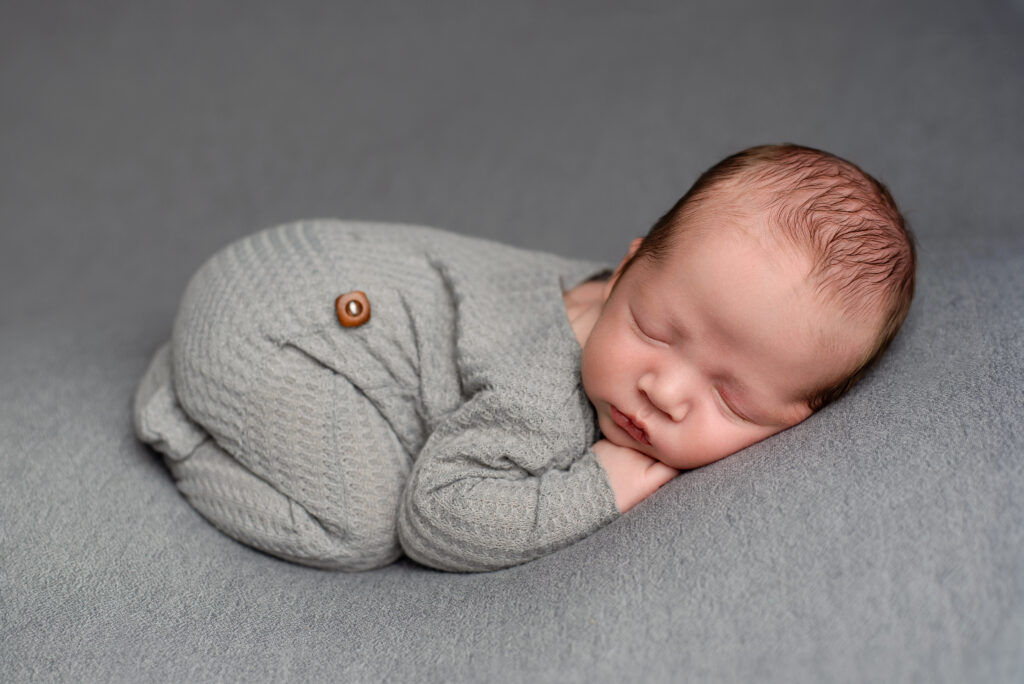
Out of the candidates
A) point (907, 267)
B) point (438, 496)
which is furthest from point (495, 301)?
point (907, 267)

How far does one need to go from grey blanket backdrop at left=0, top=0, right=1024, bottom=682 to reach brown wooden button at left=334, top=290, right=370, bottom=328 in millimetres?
361

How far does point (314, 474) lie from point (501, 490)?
0.28m

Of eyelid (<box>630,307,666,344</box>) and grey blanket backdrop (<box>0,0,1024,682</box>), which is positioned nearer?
grey blanket backdrop (<box>0,0,1024,682</box>)

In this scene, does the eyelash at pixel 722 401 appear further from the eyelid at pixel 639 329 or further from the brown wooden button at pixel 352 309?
the brown wooden button at pixel 352 309

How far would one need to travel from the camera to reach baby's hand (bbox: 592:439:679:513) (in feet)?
3.86

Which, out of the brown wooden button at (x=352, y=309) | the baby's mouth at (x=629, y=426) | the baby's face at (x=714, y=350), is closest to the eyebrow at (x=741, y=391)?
the baby's face at (x=714, y=350)

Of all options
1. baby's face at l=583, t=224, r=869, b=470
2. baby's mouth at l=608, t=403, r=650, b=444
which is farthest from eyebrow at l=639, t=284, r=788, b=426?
baby's mouth at l=608, t=403, r=650, b=444

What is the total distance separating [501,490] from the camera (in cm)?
116

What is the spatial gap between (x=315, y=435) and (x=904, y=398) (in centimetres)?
76

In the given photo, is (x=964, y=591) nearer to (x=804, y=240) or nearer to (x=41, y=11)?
(x=804, y=240)

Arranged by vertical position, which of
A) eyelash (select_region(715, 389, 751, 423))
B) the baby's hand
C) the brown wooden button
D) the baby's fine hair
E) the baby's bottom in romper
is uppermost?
the baby's fine hair

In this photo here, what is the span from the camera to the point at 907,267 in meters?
1.13

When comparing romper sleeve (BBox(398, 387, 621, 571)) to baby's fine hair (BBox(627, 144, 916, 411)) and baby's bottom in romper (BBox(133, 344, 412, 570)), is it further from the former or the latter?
baby's fine hair (BBox(627, 144, 916, 411))

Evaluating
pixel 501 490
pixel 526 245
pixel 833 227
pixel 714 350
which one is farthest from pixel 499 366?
pixel 526 245
